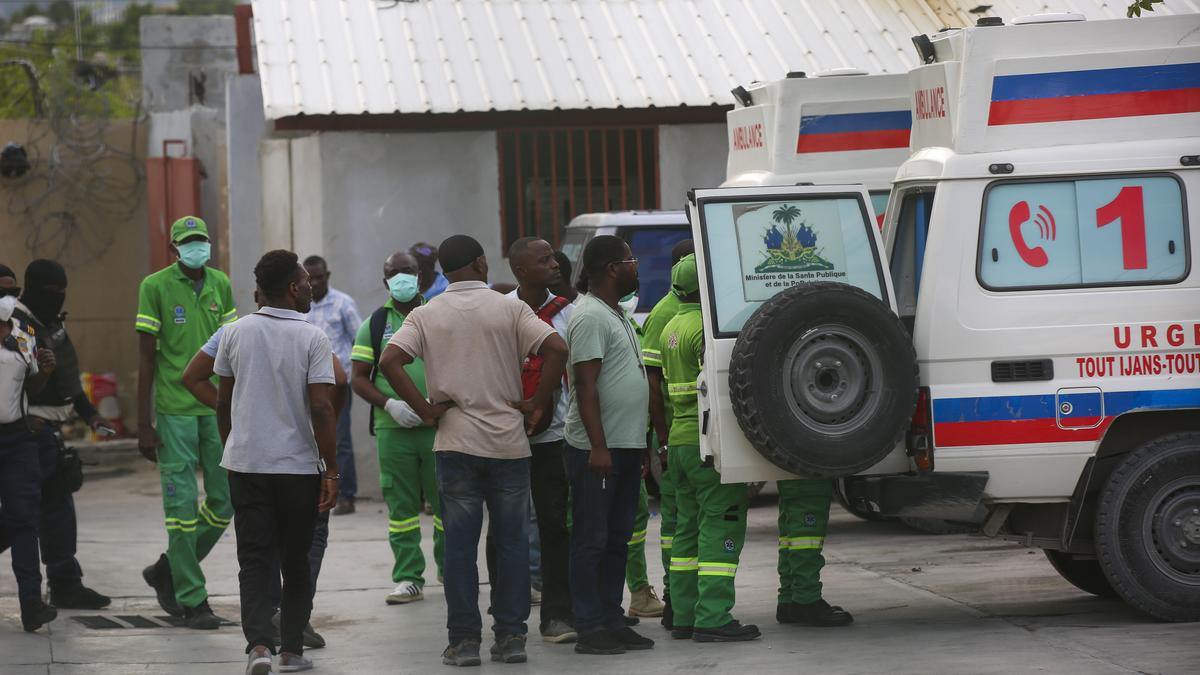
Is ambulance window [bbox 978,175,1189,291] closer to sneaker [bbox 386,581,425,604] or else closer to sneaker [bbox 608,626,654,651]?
sneaker [bbox 608,626,654,651]

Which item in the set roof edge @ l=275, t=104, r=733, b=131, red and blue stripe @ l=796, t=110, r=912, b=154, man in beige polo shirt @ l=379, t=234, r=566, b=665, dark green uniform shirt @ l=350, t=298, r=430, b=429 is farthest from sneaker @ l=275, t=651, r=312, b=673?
roof edge @ l=275, t=104, r=733, b=131

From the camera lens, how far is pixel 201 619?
8586 millimetres

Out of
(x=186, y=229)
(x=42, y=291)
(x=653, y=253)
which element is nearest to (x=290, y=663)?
(x=186, y=229)

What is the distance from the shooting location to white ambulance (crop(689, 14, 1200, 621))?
24.8ft

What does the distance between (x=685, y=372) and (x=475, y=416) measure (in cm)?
111

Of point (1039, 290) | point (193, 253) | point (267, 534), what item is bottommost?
point (267, 534)

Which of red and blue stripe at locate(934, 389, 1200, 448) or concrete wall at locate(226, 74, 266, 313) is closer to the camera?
red and blue stripe at locate(934, 389, 1200, 448)

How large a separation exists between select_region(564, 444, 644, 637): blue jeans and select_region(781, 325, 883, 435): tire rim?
2.71ft

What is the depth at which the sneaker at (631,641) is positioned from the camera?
7.62 metres

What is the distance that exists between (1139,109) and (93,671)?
5.48m

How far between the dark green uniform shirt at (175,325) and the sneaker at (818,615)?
3233 millimetres

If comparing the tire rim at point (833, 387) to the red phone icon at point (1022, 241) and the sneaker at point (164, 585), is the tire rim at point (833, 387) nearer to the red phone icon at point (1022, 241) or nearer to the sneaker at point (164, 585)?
the red phone icon at point (1022, 241)

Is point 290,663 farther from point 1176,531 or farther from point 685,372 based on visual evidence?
point 1176,531

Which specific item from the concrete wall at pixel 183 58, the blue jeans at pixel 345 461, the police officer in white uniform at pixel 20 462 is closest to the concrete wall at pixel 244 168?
the blue jeans at pixel 345 461
